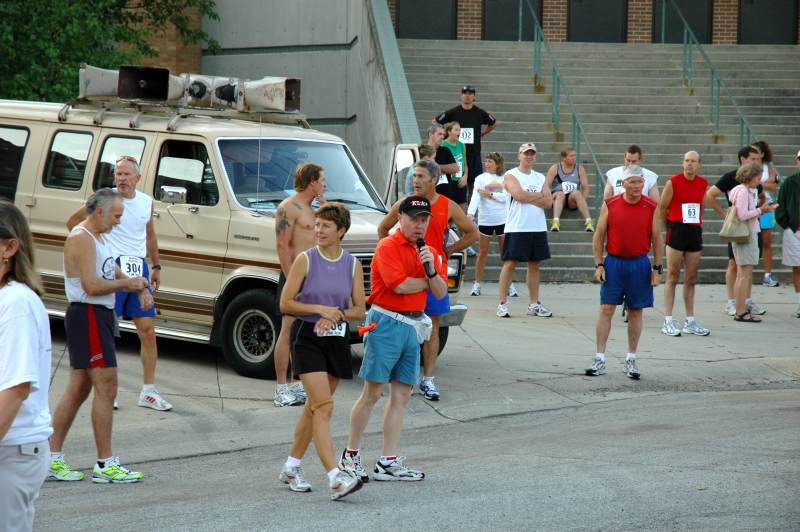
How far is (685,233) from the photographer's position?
44.0ft

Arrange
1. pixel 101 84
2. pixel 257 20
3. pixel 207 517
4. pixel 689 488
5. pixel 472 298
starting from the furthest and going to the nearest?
1. pixel 257 20
2. pixel 472 298
3. pixel 101 84
4. pixel 689 488
5. pixel 207 517

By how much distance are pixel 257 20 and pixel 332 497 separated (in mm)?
19424

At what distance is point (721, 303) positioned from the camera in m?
15.7

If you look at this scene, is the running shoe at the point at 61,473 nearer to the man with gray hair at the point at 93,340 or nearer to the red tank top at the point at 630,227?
the man with gray hair at the point at 93,340

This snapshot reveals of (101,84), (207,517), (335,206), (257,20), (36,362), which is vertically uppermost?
(257,20)

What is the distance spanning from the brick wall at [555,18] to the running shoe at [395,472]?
1940cm

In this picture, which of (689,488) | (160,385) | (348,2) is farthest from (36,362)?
(348,2)

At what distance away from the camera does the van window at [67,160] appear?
38.5ft

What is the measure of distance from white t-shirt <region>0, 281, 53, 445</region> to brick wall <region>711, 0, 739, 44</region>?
77.8ft

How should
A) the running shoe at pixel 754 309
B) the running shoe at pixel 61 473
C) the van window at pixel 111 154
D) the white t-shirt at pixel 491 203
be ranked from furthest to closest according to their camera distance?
1. the white t-shirt at pixel 491 203
2. the running shoe at pixel 754 309
3. the van window at pixel 111 154
4. the running shoe at pixel 61 473

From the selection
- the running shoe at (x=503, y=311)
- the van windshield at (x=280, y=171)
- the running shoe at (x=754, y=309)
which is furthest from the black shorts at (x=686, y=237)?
the van windshield at (x=280, y=171)

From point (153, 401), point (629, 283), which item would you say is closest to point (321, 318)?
point (153, 401)

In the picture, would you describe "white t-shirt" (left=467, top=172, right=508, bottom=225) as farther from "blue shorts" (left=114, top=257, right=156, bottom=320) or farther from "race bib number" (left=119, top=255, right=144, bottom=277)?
"race bib number" (left=119, top=255, right=144, bottom=277)

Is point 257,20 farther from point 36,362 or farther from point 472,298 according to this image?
point 36,362
